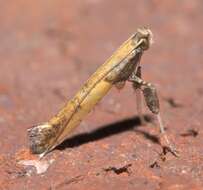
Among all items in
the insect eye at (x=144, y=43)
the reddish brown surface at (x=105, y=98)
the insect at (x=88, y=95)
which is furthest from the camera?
the insect eye at (x=144, y=43)

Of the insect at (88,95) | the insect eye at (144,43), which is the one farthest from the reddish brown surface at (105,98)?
the insect eye at (144,43)

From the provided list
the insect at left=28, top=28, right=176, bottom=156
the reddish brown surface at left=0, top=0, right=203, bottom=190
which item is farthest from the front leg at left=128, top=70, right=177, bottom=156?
the reddish brown surface at left=0, top=0, right=203, bottom=190

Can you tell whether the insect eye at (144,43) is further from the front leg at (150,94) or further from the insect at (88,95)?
the front leg at (150,94)

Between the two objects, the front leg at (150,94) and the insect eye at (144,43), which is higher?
the insect eye at (144,43)

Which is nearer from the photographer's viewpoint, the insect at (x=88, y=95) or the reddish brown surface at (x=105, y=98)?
the reddish brown surface at (x=105, y=98)

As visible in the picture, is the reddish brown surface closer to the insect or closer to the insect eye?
the insect

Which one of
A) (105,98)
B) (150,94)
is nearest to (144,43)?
(150,94)

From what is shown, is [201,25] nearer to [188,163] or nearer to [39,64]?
[39,64]

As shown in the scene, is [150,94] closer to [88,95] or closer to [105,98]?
[88,95]
